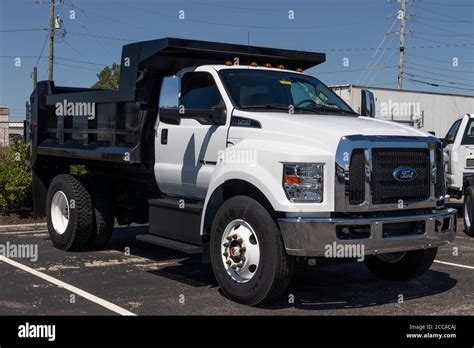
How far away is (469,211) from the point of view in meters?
A: 12.0

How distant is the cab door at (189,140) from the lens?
694 centimetres

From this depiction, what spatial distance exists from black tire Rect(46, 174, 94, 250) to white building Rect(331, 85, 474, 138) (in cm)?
1305

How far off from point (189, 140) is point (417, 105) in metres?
18.8

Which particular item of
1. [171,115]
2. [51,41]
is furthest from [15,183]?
[51,41]

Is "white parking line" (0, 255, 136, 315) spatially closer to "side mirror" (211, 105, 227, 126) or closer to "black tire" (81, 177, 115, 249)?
"black tire" (81, 177, 115, 249)

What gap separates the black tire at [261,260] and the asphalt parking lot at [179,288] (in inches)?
6.2

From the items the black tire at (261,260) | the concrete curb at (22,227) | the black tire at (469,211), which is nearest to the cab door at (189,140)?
the black tire at (261,260)

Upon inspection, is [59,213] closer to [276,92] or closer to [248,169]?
[276,92]

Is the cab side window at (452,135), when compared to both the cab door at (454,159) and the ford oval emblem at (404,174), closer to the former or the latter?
the cab door at (454,159)

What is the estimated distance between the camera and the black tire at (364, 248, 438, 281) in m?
7.17

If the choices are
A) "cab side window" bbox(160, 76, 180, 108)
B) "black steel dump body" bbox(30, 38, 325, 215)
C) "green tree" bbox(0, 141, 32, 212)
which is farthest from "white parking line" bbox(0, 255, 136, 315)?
"green tree" bbox(0, 141, 32, 212)

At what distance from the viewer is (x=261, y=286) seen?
234 inches

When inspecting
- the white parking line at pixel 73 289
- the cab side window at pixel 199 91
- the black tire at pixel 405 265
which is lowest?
the white parking line at pixel 73 289
